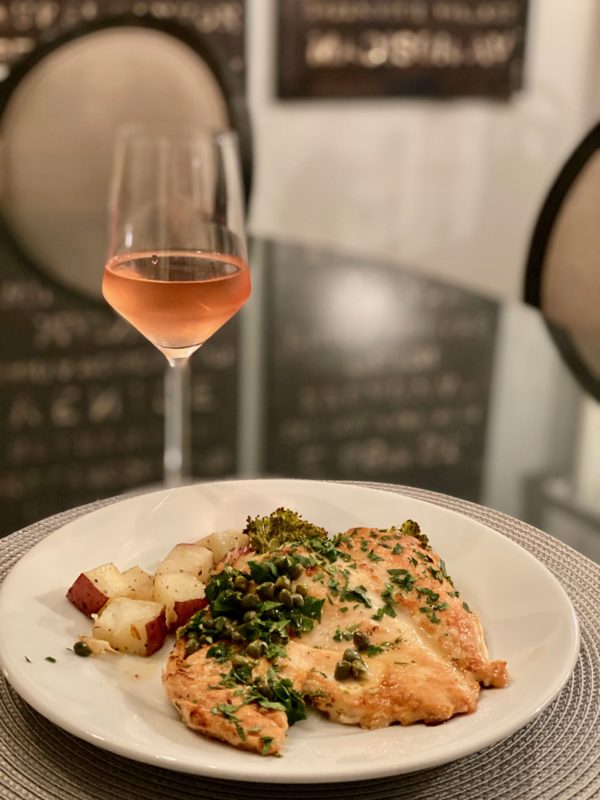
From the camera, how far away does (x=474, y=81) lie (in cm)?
426

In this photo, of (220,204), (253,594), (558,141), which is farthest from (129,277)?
(558,141)

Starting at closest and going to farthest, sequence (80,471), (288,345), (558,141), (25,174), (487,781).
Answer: (487,781) → (80,471) → (288,345) → (25,174) → (558,141)

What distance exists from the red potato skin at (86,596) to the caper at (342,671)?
221 mm

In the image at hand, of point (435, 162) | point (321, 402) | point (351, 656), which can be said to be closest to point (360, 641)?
point (351, 656)

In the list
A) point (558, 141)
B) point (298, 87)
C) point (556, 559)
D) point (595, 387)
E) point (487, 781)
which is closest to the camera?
point (487, 781)

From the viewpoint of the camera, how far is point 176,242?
1.12m

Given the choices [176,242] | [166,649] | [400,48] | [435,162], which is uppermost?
[400,48]

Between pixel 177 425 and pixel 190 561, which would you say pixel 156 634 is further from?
pixel 177 425

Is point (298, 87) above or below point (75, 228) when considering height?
above

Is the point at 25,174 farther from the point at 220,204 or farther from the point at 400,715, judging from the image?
the point at 400,715

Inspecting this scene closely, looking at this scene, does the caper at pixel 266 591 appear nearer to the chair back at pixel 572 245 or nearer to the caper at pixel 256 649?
the caper at pixel 256 649

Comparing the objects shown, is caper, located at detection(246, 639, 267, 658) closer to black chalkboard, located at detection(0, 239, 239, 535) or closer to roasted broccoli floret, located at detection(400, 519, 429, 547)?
roasted broccoli floret, located at detection(400, 519, 429, 547)

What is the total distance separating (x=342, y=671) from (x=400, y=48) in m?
3.74

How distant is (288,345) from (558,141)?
10.8ft
